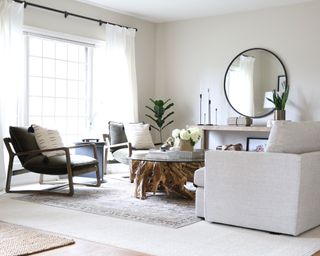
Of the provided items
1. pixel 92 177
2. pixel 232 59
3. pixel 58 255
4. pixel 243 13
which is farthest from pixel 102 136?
pixel 58 255

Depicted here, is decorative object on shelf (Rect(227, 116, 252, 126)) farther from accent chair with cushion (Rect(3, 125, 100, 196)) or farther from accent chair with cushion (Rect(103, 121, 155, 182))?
accent chair with cushion (Rect(3, 125, 100, 196))

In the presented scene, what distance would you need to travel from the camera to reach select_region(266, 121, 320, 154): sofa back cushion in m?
3.59

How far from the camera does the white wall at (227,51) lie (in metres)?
6.46

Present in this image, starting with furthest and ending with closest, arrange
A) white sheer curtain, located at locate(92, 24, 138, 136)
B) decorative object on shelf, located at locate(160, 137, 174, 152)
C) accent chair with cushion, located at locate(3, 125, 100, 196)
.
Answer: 1. white sheer curtain, located at locate(92, 24, 138, 136)
2. decorative object on shelf, located at locate(160, 137, 174, 152)
3. accent chair with cushion, located at locate(3, 125, 100, 196)

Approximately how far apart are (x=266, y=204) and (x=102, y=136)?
366cm

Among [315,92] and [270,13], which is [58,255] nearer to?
[315,92]

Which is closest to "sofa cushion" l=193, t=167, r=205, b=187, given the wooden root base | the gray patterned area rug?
the gray patterned area rug

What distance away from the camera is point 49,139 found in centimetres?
527

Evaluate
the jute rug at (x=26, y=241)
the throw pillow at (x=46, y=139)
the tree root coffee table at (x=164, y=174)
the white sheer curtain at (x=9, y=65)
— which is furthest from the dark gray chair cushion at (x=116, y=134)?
the jute rug at (x=26, y=241)

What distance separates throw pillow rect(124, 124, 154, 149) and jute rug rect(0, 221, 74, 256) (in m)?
3.11

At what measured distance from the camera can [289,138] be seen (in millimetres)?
3596

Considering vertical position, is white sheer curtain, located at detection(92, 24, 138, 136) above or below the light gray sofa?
above

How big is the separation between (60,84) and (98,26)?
104 centimetres

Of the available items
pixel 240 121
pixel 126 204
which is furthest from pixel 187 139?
pixel 240 121
